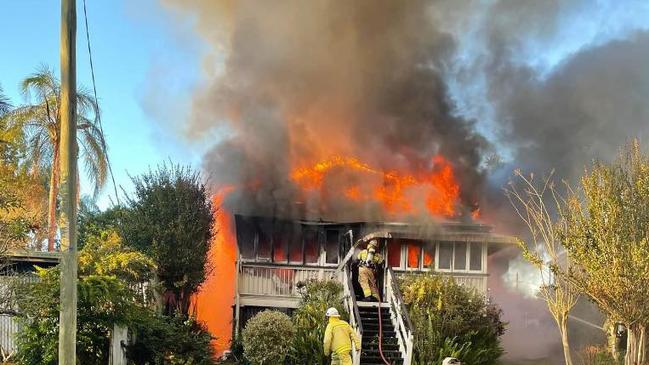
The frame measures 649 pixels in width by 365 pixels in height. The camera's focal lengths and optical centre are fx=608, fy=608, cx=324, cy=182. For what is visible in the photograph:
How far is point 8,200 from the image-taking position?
35.4 ft

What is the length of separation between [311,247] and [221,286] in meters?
4.78

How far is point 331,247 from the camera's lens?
20.9m

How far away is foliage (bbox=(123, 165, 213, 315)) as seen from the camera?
17266 mm

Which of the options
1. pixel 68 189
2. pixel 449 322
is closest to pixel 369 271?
pixel 449 322

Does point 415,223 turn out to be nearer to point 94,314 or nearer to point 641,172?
point 641,172

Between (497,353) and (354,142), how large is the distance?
1131 centimetres

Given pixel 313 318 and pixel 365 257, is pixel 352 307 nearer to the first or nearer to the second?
pixel 313 318

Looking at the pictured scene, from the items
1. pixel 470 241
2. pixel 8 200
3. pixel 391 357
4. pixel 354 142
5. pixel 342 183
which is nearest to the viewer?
pixel 8 200

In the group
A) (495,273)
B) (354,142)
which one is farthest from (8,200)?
(495,273)

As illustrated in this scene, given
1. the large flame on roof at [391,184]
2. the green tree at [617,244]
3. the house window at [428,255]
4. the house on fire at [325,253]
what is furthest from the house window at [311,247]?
the green tree at [617,244]

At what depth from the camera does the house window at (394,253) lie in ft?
64.8

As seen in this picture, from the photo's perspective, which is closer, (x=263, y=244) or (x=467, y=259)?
(x=467, y=259)

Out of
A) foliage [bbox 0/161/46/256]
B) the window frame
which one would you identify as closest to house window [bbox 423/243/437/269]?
the window frame

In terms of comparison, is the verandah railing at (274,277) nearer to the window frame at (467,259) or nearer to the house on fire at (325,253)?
the house on fire at (325,253)
